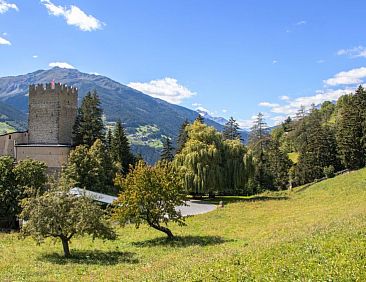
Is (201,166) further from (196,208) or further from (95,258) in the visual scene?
(95,258)

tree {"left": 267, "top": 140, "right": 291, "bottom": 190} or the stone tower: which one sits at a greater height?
the stone tower

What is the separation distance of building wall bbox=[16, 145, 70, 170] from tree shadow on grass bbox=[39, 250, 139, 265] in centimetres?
3404

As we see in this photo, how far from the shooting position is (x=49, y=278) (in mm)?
16250

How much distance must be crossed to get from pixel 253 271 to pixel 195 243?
1330cm

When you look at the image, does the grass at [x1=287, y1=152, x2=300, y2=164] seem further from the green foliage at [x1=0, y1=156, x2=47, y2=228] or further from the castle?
the green foliage at [x1=0, y1=156, x2=47, y2=228]

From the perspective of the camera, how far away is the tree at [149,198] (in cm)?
2617

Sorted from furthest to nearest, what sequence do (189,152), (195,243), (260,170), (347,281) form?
(260,170) < (189,152) < (195,243) < (347,281)

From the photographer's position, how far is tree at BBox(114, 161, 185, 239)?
26.2 metres

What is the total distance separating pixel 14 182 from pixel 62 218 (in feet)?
75.1

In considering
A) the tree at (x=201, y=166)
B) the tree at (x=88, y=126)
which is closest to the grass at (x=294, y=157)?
the tree at (x=201, y=166)

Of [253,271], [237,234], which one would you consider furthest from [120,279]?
[237,234]

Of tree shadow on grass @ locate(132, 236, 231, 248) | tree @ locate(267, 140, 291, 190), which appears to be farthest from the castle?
tree @ locate(267, 140, 291, 190)

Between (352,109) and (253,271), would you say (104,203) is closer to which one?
(253,271)

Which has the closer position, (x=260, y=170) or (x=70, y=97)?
(x=70, y=97)
